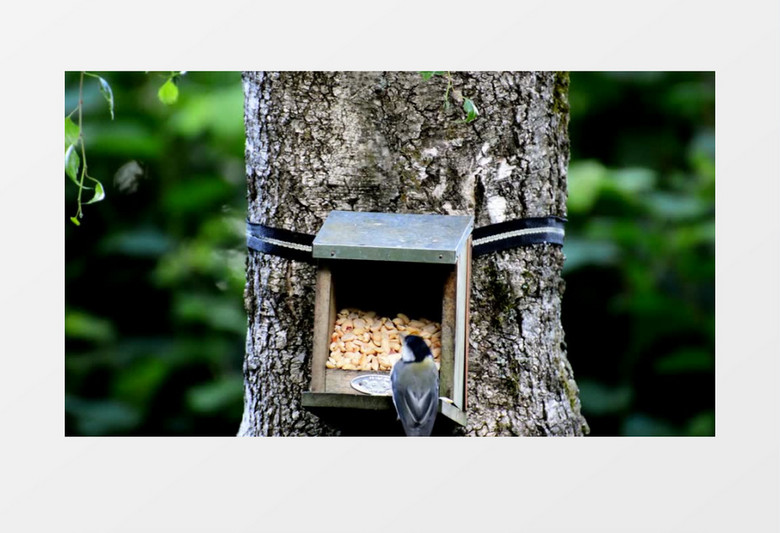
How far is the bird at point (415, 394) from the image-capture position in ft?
7.57

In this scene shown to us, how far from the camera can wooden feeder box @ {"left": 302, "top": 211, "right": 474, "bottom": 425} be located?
7.70 ft

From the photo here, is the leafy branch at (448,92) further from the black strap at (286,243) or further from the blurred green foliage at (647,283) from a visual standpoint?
the blurred green foliage at (647,283)

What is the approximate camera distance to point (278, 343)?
2756 mm

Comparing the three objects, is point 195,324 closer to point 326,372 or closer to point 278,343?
point 278,343

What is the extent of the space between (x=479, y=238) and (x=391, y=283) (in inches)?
12.2

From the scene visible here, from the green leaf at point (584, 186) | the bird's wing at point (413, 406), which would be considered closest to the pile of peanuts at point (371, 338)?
the bird's wing at point (413, 406)

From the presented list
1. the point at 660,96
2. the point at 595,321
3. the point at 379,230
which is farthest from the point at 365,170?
the point at 660,96

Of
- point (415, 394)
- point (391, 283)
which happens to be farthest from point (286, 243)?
point (415, 394)

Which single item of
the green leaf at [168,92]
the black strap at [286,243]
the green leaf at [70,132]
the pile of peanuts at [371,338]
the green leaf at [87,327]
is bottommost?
the green leaf at [87,327]

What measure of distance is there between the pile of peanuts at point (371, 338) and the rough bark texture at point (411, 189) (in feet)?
0.72

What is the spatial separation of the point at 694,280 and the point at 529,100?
2.73 metres

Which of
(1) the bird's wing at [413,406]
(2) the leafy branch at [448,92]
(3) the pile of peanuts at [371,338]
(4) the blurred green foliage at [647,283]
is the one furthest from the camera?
(4) the blurred green foliage at [647,283]

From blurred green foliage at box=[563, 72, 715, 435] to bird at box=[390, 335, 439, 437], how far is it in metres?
2.82

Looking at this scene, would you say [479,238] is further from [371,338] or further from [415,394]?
[415,394]
